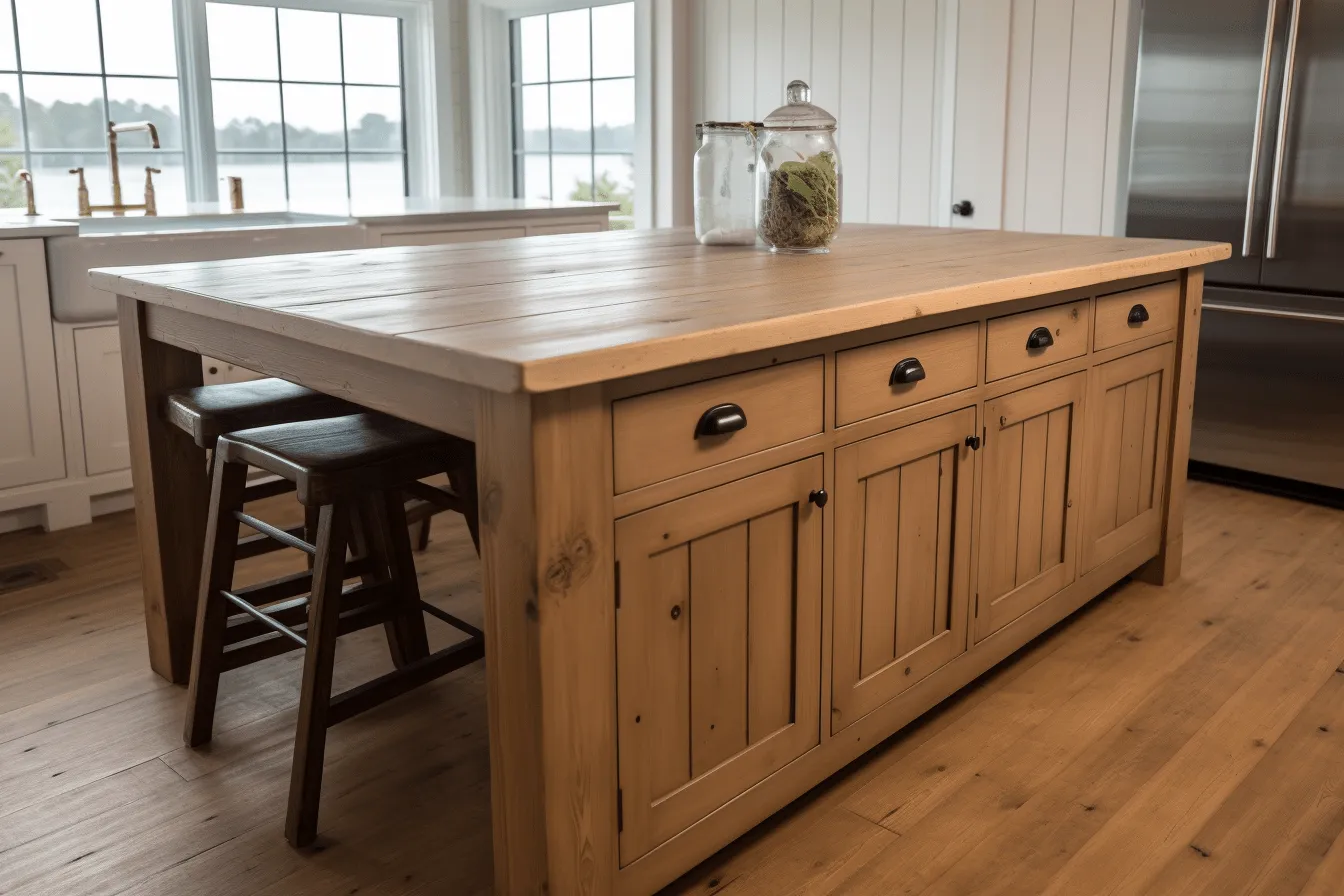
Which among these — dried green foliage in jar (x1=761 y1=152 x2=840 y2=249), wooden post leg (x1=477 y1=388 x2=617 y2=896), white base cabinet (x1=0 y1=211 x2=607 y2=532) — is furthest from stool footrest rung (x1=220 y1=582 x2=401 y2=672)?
white base cabinet (x1=0 y1=211 x2=607 y2=532)

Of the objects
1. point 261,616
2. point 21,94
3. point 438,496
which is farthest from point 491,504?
point 21,94

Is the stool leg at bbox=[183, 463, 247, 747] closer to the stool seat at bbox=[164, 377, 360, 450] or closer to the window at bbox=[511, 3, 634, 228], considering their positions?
the stool seat at bbox=[164, 377, 360, 450]

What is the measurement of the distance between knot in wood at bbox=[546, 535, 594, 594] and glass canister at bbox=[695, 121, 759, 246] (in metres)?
1.35

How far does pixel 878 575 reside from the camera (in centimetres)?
195

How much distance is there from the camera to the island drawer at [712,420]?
1452 mm

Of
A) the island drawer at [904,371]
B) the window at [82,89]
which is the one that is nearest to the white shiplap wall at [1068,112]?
the island drawer at [904,371]

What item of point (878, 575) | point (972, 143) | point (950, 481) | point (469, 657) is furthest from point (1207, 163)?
point (469, 657)

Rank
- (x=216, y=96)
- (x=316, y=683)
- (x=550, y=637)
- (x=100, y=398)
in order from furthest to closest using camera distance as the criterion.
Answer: (x=216, y=96)
(x=100, y=398)
(x=316, y=683)
(x=550, y=637)

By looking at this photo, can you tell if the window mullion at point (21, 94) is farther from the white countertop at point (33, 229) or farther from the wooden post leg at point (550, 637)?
the wooden post leg at point (550, 637)

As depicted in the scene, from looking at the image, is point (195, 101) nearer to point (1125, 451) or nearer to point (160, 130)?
point (160, 130)

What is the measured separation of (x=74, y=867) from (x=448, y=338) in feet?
3.50

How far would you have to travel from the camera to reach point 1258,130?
345 centimetres

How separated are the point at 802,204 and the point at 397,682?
1228 mm

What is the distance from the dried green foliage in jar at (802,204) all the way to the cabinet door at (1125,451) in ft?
2.27
